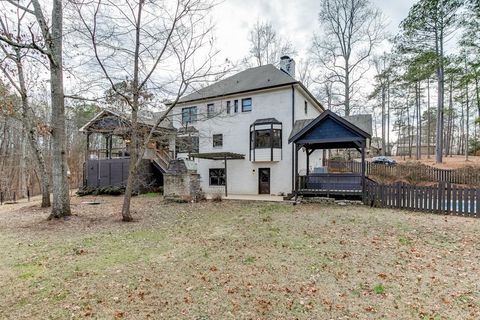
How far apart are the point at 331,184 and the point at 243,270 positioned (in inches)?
395

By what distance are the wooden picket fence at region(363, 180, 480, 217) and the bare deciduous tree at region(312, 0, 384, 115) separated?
46.4 ft

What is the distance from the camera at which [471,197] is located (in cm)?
917

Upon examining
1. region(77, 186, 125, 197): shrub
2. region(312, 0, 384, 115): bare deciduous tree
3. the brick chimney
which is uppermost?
region(312, 0, 384, 115): bare deciduous tree

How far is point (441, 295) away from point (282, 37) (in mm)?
27933

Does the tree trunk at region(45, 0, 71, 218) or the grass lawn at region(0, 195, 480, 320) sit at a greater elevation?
the tree trunk at region(45, 0, 71, 218)

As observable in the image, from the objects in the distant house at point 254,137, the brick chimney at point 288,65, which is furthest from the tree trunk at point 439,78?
the brick chimney at point 288,65

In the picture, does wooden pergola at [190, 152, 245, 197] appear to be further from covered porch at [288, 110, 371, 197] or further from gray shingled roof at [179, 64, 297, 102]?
covered porch at [288, 110, 371, 197]

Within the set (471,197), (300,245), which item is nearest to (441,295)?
(300,245)

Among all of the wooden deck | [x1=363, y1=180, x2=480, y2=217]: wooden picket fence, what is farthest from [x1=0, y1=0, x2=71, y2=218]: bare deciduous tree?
Answer: [x1=363, y1=180, x2=480, y2=217]: wooden picket fence

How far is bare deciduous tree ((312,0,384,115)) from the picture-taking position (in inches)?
923

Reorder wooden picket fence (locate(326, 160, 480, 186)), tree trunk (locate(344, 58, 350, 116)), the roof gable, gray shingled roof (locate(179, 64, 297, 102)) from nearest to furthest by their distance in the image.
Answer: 1. the roof gable
2. wooden picket fence (locate(326, 160, 480, 186))
3. gray shingled roof (locate(179, 64, 297, 102))
4. tree trunk (locate(344, 58, 350, 116))

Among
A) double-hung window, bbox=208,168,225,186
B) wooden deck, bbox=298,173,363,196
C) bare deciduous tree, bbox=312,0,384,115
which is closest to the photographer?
wooden deck, bbox=298,173,363,196

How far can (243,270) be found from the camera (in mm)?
4723

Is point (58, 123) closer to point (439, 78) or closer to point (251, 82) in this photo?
point (251, 82)
